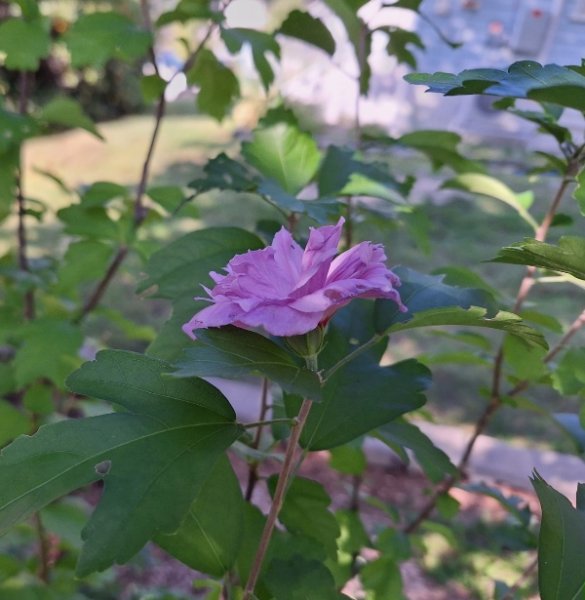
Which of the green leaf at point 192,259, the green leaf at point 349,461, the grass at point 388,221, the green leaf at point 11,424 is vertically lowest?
the grass at point 388,221

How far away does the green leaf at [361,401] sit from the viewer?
56 centimetres

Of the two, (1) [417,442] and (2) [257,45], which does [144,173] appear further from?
(1) [417,442]

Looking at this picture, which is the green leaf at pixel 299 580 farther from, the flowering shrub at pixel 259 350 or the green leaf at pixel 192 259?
the green leaf at pixel 192 259

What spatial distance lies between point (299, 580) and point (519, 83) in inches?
16.3

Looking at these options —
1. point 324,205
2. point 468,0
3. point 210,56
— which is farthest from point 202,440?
point 468,0

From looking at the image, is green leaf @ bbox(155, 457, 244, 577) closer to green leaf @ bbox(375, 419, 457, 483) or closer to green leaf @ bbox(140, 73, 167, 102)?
green leaf @ bbox(375, 419, 457, 483)

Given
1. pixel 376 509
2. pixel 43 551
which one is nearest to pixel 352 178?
pixel 43 551

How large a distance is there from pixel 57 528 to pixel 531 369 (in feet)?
2.68

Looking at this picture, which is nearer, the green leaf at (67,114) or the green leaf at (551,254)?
the green leaf at (551,254)

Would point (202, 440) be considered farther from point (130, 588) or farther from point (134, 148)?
point (134, 148)

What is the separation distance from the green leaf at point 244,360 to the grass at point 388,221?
0.56m

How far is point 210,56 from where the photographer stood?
1.07 m

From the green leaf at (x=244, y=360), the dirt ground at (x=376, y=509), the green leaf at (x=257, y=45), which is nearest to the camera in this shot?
the green leaf at (x=244, y=360)

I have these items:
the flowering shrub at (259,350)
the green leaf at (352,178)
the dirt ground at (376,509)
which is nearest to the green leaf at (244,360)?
the flowering shrub at (259,350)
